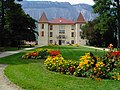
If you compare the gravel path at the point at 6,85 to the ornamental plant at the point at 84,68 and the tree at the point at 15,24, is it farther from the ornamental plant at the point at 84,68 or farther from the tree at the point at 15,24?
the tree at the point at 15,24

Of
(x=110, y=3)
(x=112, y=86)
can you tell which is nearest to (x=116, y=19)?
→ (x=110, y=3)

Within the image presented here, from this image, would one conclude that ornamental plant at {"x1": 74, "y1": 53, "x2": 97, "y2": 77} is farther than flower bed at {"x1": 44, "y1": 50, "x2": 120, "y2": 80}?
Yes

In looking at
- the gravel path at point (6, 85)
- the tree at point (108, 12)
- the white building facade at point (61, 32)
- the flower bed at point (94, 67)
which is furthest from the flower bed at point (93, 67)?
the white building facade at point (61, 32)

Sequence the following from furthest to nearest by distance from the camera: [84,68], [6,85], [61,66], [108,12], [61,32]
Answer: [61,32] → [108,12] → [61,66] → [84,68] → [6,85]

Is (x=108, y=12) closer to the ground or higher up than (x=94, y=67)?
higher up

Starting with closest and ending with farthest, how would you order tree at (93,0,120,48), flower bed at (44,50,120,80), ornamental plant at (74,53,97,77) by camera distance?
1. flower bed at (44,50,120,80)
2. ornamental plant at (74,53,97,77)
3. tree at (93,0,120,48)

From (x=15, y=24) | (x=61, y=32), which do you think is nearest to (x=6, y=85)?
(x=15, y=24)

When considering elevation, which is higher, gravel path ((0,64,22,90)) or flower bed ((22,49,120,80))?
flower bed ((22,49,120,80))

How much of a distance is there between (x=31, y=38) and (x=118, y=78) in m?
49.0

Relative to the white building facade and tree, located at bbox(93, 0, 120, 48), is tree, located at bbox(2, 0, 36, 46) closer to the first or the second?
tree, located at bbox(93, 0, 120, 48)

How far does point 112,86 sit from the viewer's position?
10.5 metres

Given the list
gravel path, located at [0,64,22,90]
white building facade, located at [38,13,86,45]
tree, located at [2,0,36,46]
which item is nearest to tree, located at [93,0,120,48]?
tree, located at [2,0,36,46]

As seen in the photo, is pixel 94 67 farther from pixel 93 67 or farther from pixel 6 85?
pixel 6 85

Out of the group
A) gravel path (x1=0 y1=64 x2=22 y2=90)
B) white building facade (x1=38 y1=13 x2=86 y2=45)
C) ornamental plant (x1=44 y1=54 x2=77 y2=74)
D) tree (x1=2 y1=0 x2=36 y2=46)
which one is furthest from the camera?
white building facade (x1=38 y1=13 x2=86 y2=45)
